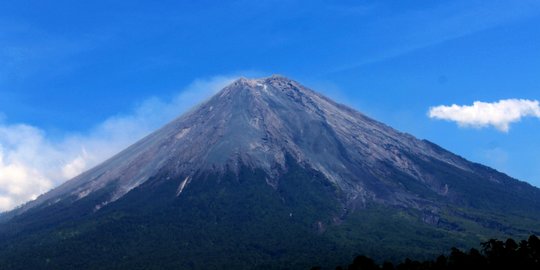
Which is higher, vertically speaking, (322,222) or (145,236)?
(145,236)

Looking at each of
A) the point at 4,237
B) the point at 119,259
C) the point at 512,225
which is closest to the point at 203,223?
the point at 119,259

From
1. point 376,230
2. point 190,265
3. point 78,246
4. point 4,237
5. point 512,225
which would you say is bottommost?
point 512,225

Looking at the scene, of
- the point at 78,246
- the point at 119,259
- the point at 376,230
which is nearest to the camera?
the point at 119,259

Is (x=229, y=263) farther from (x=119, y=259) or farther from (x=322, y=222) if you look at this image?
(x=322, y=222)

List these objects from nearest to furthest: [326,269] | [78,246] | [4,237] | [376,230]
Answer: [326,269], [78,246], [376,230], [4,237]

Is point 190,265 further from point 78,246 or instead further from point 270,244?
point 78,246

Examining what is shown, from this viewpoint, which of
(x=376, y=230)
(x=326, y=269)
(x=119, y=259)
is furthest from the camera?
(x=376, y=230)

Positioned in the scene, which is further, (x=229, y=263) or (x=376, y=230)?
(x=376, y=230)

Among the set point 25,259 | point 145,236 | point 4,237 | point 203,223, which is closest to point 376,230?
point 203,223

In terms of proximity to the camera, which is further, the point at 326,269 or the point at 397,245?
the point at 397,245
